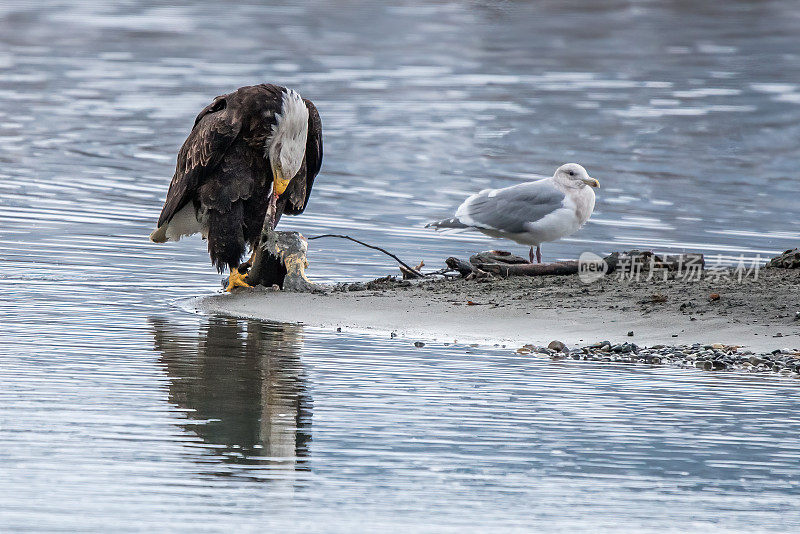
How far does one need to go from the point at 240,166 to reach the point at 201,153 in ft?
0.97

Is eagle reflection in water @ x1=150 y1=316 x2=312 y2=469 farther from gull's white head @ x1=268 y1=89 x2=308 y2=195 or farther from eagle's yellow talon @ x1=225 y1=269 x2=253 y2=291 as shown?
gull's white head @ x1=268 y1=89 x2=308 y2=195

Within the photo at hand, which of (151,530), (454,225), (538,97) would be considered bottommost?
(151,530)

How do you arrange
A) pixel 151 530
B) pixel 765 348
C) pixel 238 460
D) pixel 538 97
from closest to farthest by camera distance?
pixel 151 530 < pixel 238 460 < pixel 765 348 < pixel 538 97

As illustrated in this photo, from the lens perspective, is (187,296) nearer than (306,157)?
Yes

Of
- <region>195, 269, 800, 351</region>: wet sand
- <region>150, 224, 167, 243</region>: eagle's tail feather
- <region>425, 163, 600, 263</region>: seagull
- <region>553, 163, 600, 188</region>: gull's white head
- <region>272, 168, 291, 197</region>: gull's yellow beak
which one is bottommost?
<region>195, 269, 800, 351</region>: wet sand

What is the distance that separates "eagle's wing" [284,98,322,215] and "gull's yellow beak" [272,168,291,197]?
565 mm

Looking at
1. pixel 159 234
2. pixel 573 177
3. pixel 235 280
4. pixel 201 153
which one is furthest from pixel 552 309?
pixel 159 234

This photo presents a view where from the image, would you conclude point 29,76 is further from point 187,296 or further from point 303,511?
point 303,511

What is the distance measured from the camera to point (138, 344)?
918 cm

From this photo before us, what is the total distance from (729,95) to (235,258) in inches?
635

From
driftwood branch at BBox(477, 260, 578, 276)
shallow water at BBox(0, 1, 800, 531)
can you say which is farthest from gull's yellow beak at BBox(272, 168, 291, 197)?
driftwood branch at BBox(477, 260, 578, 276)

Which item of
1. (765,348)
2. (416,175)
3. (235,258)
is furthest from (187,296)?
(416,175)

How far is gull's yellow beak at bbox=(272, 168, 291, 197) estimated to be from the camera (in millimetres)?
11484

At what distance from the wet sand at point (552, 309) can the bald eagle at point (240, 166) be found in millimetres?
537
